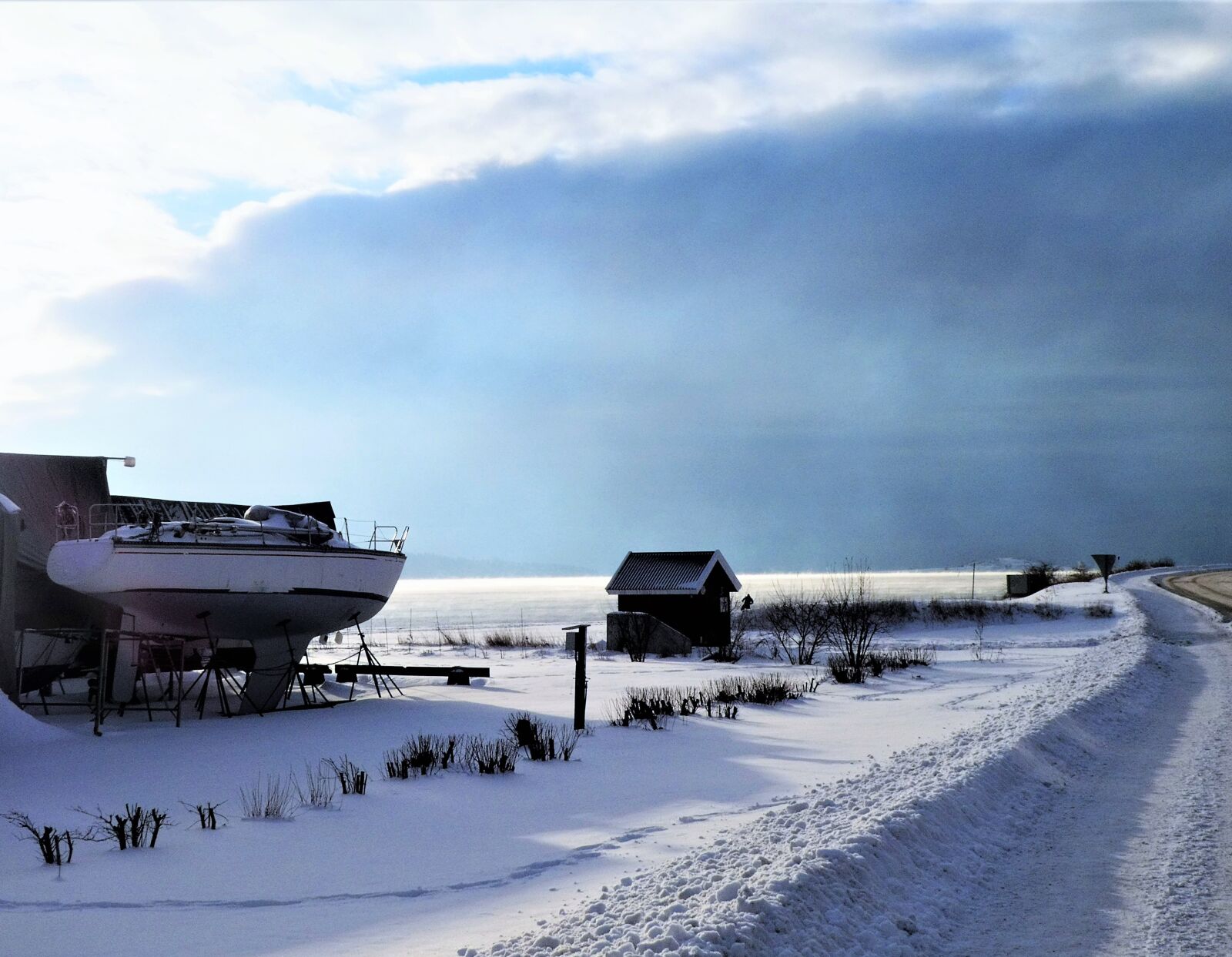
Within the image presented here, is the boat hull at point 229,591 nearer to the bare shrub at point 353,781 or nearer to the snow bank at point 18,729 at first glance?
the snow bank at point 18,729

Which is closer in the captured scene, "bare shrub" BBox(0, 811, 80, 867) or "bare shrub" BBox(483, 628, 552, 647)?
"bare shrub" BBox(0, 811, 80, 867)

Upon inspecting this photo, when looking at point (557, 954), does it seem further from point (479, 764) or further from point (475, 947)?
point (479, 764)

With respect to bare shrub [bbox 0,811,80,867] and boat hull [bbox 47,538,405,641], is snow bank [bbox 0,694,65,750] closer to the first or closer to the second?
boat hull [bbox 47,538,405,641]

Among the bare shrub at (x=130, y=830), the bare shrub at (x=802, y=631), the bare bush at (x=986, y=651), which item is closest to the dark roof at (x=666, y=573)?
the bare shrub at (x=802, y=631)

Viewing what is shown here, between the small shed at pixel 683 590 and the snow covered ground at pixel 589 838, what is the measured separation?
2278 centimetres

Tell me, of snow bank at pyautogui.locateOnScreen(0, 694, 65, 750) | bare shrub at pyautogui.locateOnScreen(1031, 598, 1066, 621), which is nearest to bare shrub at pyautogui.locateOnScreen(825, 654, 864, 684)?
snow bank at pyautogui.locateOnScreen(0, 694, 65, 750)

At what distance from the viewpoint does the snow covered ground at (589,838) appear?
5320 mm

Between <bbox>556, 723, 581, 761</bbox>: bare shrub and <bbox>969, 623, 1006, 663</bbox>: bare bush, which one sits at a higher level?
<bbox>556, 723, 581, 761</bbox>: bare shrub

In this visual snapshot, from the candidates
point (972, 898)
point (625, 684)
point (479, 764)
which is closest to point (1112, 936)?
point (972, 898)

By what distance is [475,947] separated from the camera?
5.11 metres

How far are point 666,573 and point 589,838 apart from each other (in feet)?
104

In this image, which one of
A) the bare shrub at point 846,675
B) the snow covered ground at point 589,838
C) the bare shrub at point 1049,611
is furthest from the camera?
the bare shrub at point 1049,611

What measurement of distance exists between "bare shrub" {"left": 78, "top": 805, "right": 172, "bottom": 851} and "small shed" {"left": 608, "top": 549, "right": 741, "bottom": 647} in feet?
95.6

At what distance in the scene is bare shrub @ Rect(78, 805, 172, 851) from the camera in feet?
24.3
